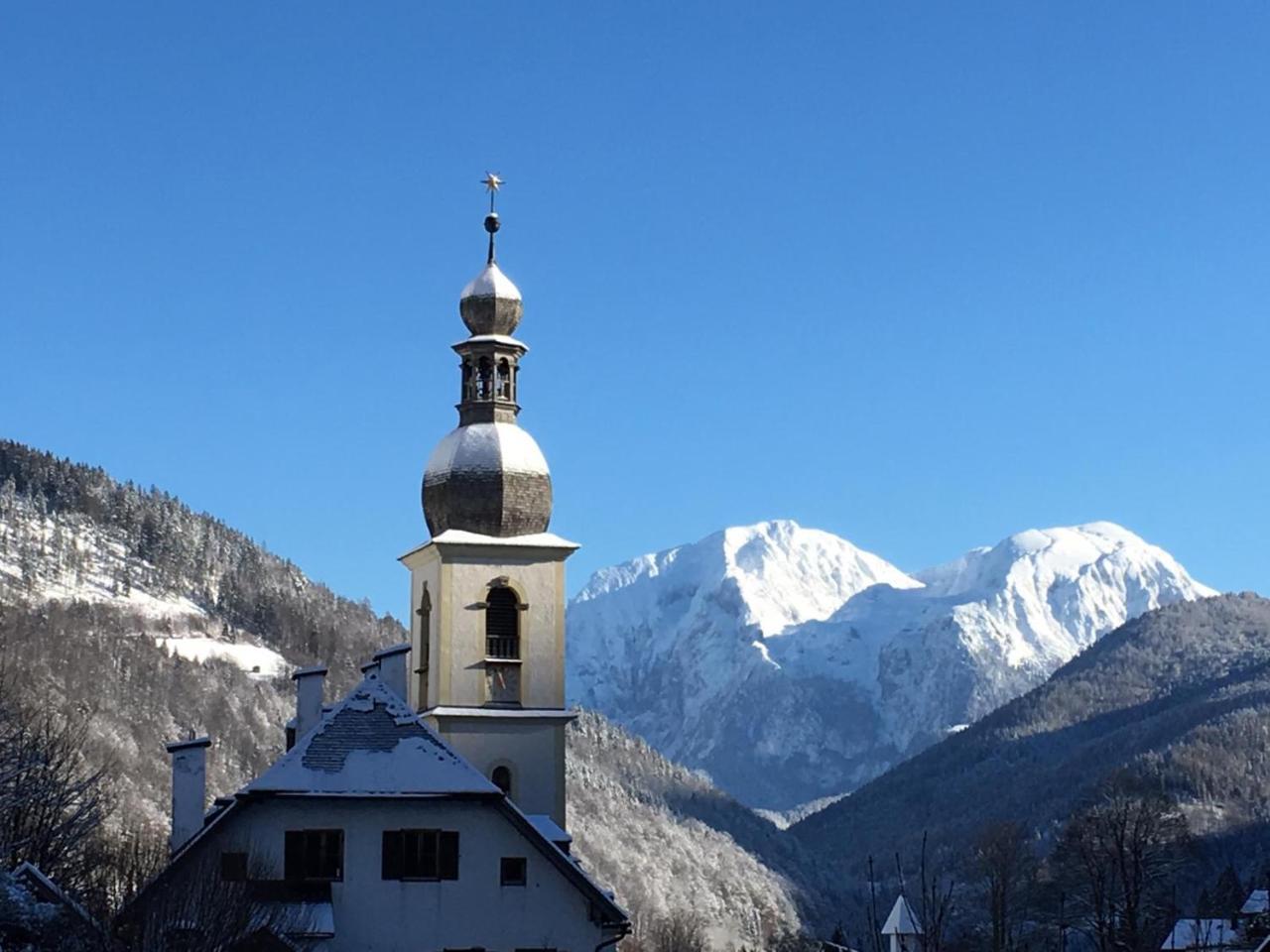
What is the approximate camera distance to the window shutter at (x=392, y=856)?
1989 inches

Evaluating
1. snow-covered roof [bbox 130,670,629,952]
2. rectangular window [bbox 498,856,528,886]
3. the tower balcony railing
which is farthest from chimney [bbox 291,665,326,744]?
rectangular window [bbox 498,856,528,886]

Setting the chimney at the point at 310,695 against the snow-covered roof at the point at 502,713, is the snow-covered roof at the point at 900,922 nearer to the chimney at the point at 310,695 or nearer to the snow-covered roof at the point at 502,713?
the snow-covered roof at the point at 502,713

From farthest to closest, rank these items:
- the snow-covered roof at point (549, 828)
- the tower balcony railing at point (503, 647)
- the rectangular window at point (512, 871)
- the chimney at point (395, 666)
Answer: the tower balcony railing at point (503, 647) → the chimney at point (395, 666) → the snow-covered roof at point (549, 828) → the rectangular window at point (512, 871)

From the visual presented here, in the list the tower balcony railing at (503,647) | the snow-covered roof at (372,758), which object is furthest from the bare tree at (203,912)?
the tower balcony railing at (503,647)

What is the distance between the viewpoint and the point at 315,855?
50.1 m

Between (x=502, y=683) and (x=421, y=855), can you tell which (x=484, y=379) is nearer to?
(x=502, y=683)

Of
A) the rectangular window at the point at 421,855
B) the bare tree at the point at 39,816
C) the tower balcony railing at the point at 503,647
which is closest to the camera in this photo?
the rectangular window at the point at 421,855

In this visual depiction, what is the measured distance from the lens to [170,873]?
152 feet

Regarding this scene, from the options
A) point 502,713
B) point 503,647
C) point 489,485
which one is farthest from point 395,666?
point 489,485

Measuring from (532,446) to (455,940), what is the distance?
47.6 feet

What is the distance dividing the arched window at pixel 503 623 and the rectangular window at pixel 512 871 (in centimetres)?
841

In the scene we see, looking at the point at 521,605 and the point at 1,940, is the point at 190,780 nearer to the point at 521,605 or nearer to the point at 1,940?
the point at 521,605

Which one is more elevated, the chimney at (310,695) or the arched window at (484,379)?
the arched window at (484,379)

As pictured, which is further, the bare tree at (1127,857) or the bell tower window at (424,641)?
the bare tree at (1127,857)
